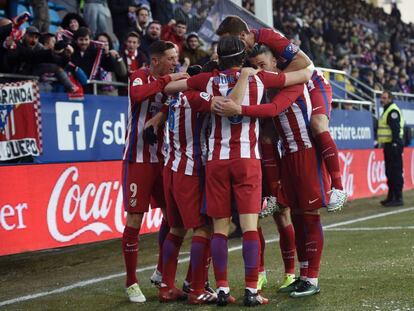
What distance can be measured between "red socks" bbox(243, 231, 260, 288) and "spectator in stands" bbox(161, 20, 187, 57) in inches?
296

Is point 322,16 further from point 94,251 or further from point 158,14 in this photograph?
point 94,251

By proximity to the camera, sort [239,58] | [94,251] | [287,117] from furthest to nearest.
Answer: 1. [94,251]
2. [287,117]
3. [239,58]

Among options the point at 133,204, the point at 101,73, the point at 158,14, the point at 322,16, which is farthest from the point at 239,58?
the point at 322,16

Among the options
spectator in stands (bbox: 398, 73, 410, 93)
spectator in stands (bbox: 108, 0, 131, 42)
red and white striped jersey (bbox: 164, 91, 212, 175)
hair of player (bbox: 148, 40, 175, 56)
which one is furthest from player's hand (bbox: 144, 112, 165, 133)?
spectator in stands (bbox: 398, 73, 410, 93)

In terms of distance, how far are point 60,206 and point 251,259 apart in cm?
443

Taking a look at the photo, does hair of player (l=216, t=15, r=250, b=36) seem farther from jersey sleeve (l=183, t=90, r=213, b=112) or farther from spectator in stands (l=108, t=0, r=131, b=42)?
spectator in stands (l=108, t=0, r=131, b=42)

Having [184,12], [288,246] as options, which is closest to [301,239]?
[288,246]

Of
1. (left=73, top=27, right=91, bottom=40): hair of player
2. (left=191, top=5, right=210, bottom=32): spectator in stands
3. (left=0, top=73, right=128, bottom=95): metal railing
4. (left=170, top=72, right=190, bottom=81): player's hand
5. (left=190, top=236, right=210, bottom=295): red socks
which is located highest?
(left=191, top=5, right=210, bottom=32): spectator in stands

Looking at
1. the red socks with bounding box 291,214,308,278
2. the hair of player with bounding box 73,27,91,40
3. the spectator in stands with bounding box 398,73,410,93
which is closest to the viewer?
the red socks with bounding box 291,214,308,278

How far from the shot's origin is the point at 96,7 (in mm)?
12375

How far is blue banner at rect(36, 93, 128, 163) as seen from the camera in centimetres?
970

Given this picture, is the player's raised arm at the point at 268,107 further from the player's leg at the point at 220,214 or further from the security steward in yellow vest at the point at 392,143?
the security steward in yellow vest at the point at 392,143

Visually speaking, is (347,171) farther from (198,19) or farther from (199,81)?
(199,81)

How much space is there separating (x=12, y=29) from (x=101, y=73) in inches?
64.1
